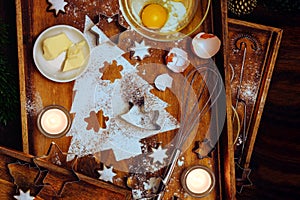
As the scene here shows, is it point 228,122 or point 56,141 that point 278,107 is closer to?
point 228,122

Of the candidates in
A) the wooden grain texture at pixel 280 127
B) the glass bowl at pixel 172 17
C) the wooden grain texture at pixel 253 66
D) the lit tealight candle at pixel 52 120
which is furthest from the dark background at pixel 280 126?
the lit tealight candle at pixel 52 120

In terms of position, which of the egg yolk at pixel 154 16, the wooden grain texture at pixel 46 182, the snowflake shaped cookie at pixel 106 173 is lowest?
the wooden grain texture at pixel 46 182

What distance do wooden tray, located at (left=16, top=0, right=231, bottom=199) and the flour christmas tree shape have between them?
0.13 ft

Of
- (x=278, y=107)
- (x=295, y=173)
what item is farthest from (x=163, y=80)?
(x=295, y=173)

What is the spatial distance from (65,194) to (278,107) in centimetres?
112

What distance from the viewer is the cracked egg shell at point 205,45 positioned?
6.31ft

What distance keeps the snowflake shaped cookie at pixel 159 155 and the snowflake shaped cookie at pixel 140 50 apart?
374 millimetres

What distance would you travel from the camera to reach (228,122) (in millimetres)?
1930

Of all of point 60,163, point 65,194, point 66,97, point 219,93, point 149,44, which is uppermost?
point 149,44

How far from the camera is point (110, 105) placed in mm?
1954

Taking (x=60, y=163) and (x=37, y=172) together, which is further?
(x=60, y=163)

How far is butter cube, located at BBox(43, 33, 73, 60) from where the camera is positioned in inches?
73.7

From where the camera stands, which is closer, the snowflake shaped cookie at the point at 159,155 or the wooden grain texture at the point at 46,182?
the wooden grain texture at the point at 46,182

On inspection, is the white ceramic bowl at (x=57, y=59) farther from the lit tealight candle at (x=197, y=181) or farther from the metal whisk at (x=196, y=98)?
the lit tealight candle at (x=197, y=181)
